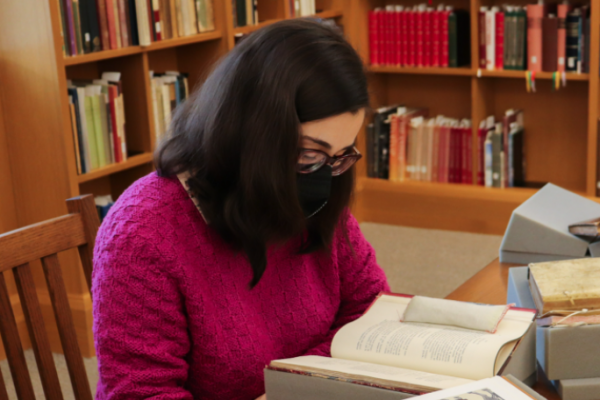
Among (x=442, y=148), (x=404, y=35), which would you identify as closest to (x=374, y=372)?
(x=442, y=148)

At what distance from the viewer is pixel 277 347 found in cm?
110

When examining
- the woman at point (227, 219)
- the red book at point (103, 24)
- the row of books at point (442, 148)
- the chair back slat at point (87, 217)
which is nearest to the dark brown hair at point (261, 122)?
the woman at point (227, 219)

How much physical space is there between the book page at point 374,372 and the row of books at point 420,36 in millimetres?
2841

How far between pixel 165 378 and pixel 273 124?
365 millimetres

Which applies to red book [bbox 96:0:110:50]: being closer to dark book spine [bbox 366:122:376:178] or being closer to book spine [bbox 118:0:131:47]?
book spine [bbox 118:0:131:47]

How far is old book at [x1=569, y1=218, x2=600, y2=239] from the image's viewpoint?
4.20 ft

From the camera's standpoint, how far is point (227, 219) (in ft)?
3.18

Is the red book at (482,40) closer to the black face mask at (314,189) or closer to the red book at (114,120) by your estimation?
the red book at (114,120)

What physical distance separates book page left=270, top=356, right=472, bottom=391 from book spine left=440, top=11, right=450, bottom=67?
2.84 metres

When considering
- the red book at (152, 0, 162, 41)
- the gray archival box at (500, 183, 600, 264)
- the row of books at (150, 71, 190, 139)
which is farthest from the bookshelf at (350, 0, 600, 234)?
the gray archival box at (500, 183, 600, 264)

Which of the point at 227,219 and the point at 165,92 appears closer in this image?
the point at 227,219

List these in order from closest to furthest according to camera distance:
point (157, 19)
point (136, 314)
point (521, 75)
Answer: point (136, 314) < point (157, 19) < point (521, 75)

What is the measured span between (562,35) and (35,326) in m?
2.75

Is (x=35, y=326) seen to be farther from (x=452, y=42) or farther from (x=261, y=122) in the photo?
(x=452, y=42)
